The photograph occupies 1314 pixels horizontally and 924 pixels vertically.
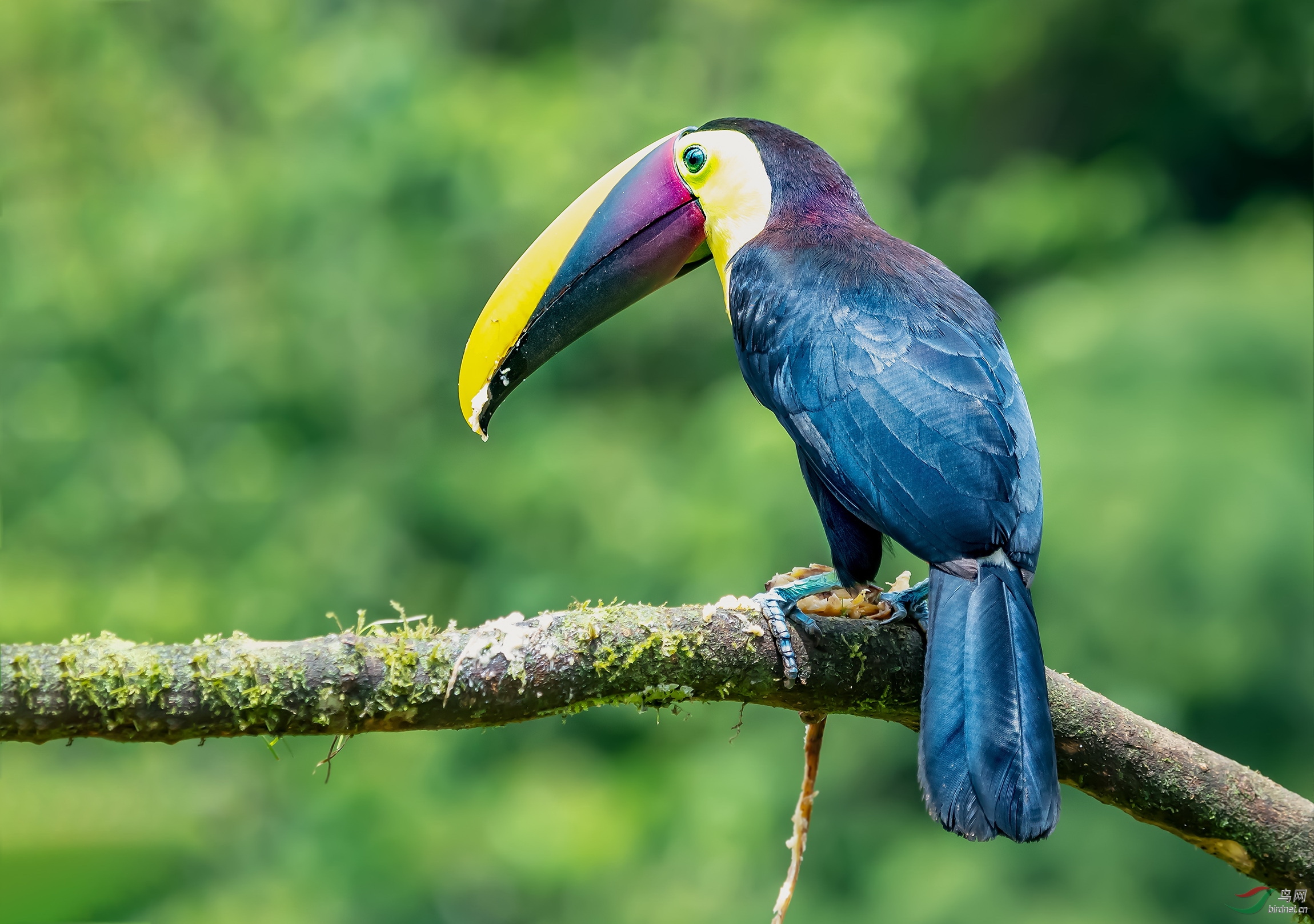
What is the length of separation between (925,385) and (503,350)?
1.03 m

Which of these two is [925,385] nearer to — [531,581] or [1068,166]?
[531,581]

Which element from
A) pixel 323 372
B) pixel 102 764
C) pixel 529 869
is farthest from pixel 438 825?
pixel 323 372

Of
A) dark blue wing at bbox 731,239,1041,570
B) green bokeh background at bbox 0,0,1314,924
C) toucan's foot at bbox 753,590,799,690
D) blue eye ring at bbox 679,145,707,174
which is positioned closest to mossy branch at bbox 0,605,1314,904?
toucan's foot at bbox 753,590,799,690

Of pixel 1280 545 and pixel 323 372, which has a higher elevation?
pixel 323 372

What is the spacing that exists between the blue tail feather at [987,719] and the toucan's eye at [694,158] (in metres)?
1.29

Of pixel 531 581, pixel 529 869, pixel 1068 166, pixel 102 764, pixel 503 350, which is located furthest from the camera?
pixel 1068 166

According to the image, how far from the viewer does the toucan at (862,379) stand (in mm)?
1979

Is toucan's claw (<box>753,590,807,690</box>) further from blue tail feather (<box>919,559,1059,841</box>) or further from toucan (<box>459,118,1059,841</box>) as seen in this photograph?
blue tail feather (<box>919,559,1059,841</box>)

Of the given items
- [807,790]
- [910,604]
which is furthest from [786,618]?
[807,790]

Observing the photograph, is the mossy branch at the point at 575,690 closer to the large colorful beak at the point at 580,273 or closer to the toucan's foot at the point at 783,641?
the toucan's foot at the point at 783,641

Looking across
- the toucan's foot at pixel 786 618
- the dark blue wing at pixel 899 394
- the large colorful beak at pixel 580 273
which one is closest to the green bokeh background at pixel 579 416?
the large colorful beak at pixel 580 273

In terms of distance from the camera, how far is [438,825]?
6.11m

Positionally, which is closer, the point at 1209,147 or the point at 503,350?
the point at 503,350

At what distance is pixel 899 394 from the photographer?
2357mm
